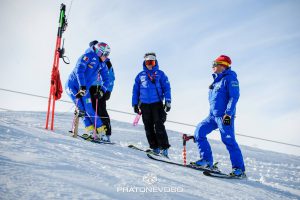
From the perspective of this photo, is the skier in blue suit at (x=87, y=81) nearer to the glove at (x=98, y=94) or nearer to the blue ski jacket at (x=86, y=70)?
the blue ski jacket at (x=86, y=70)

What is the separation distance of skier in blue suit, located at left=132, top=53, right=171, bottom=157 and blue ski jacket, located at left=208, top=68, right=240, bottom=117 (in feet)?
3.91

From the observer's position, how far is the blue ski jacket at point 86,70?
18.7ft

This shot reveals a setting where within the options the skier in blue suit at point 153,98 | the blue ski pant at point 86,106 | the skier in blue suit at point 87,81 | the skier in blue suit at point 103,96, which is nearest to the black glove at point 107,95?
the skier in blue suit at point 103,96

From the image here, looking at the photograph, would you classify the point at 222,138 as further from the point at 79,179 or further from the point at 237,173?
the point at 79,179

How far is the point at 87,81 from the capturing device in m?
5.98

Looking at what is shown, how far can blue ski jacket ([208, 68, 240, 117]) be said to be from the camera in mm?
4488

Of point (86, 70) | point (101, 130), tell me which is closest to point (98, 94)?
point (86, 70)

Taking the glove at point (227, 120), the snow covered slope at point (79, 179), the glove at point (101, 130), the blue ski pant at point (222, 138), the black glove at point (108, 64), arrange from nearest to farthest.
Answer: the snow covered slope at point (79, 179) → the glove at point (227, 120) → the blue ski pant at point (222, 138) → the glove at point (101, 130) → the black glove at point (108, 64)

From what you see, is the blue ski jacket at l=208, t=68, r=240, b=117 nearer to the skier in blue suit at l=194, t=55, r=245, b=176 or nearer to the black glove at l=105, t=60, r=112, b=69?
the skier in blue suit at l=194, t=55, r=245, b=176

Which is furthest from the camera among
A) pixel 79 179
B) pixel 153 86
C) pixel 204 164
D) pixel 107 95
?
pixel 107 95

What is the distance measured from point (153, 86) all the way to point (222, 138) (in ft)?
6.06

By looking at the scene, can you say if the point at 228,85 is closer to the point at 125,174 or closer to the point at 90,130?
the point at 125,174

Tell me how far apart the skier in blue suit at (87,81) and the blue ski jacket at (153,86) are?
93 centimetres

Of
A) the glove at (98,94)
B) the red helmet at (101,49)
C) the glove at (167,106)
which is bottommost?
the glove at (167,106)
